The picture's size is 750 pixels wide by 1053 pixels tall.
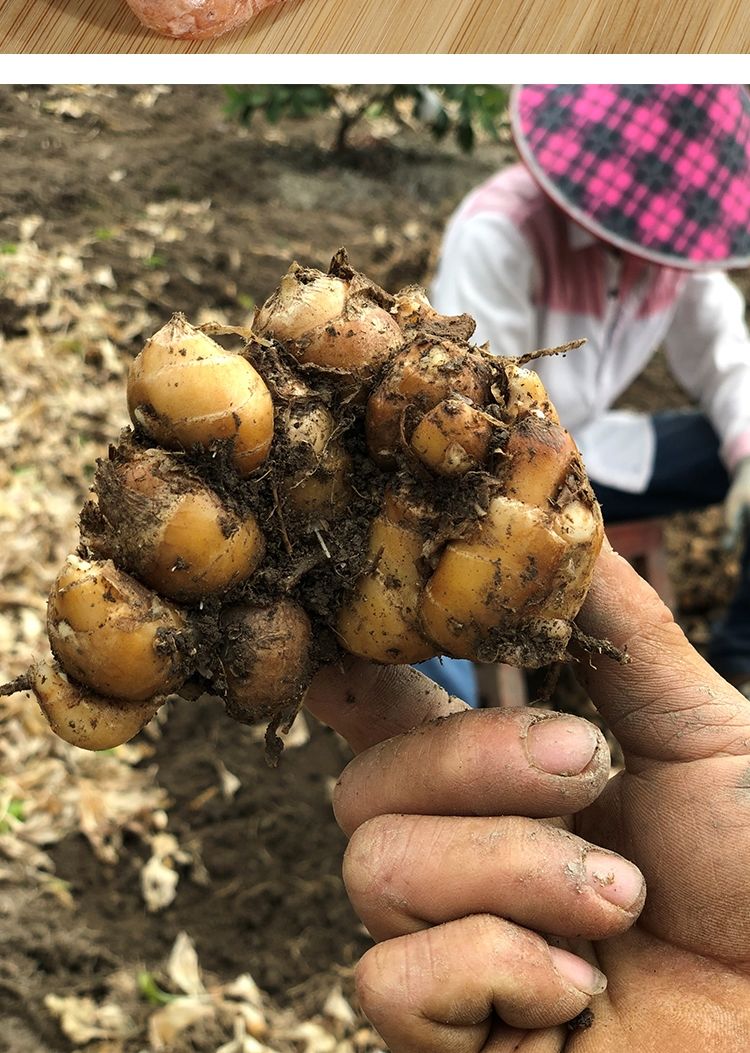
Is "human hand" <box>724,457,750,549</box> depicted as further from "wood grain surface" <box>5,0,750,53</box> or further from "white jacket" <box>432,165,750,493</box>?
"wood grain surface" <box>5,0,750,53</box>

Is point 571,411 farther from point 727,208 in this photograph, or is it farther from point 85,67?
point 85,67

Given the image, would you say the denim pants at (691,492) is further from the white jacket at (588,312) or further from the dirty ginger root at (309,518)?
the dirty ginger root at (309,518)

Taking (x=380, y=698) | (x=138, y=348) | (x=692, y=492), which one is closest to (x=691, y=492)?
(x=692, y=492)

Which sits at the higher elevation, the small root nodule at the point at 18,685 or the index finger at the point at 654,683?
the index finger at the point at 654,683

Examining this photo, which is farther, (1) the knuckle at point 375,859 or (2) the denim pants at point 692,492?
(2) the denim pants at point 692,492

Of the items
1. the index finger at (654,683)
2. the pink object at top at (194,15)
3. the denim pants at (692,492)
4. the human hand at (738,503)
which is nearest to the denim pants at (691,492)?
the denim pants at (692,492)

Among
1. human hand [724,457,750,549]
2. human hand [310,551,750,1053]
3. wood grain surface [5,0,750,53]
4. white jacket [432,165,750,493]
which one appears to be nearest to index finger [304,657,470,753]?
human hand [310,551,750,1053]

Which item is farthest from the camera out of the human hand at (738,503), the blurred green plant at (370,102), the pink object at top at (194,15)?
the blurred green plant at (370,102)
